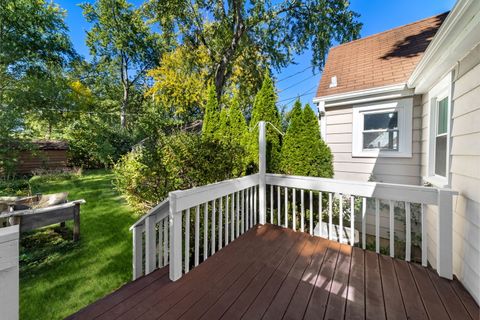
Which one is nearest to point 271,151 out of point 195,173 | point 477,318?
point 195,173

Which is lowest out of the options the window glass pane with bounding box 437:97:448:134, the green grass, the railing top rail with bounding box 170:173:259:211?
the green grass

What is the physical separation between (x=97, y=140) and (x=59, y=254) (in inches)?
459

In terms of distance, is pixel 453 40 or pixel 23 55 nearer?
pixel 453 40

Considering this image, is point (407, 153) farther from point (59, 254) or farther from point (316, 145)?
point (59, 254)

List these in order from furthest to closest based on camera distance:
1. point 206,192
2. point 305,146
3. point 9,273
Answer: point 305,146 < point 206,192 < point 9,273

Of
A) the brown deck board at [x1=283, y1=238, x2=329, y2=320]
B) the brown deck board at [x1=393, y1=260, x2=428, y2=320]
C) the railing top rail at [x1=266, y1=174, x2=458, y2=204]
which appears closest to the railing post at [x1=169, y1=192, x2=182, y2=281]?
the brown deck board at [x1=283, y1=238, x2=329, y2=320]

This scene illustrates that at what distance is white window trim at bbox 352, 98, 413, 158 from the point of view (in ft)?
13.3

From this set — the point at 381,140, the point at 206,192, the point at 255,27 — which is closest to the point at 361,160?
the point at 381,140

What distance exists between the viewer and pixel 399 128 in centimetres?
418

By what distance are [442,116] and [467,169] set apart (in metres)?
1.50

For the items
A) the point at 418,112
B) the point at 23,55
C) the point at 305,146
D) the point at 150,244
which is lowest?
the point at 150,244

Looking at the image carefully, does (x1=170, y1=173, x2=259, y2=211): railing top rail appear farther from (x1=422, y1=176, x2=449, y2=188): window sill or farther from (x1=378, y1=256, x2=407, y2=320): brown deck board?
(x1=422, y1=176, x2=449, y2=188): window sill

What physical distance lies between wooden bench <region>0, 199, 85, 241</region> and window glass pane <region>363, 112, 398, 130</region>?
6215 millimetres

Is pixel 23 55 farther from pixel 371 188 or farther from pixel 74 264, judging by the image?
pixel 371 188
